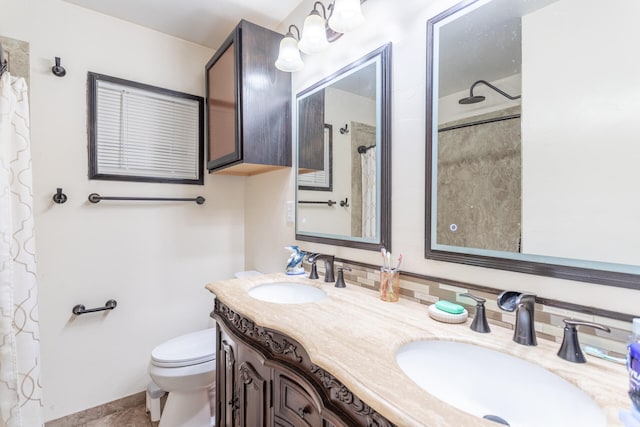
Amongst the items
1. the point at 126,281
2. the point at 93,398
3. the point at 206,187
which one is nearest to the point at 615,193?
the point at 206,187

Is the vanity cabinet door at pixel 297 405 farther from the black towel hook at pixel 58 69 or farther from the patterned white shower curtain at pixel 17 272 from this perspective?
the black towel hook at pixel 58 69

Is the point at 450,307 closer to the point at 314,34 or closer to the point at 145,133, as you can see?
the point at 314,34

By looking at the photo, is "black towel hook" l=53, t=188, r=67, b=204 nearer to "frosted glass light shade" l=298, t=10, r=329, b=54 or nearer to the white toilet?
the white toilet

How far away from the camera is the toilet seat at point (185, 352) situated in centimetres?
146

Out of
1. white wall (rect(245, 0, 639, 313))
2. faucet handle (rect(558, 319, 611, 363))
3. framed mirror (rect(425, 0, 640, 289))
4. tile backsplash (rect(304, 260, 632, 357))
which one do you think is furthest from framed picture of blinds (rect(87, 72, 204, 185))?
faucet handle (rect(558, 319, 611, 363))

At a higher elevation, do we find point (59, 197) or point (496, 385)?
point (59, 197)

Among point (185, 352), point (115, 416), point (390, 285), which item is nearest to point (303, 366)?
point (390, 285)

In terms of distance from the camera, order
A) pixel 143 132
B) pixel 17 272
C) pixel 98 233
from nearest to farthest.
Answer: pixel 17 272, pixel 98 233, pixel 143 132

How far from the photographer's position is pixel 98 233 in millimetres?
1704

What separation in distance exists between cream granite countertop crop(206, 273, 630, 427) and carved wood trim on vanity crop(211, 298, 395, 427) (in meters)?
0.05

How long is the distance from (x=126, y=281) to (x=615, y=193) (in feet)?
7.36

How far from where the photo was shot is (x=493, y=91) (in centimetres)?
87

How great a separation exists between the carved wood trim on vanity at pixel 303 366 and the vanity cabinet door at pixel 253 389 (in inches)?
2.0

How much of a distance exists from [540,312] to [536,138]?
0.46 metres
